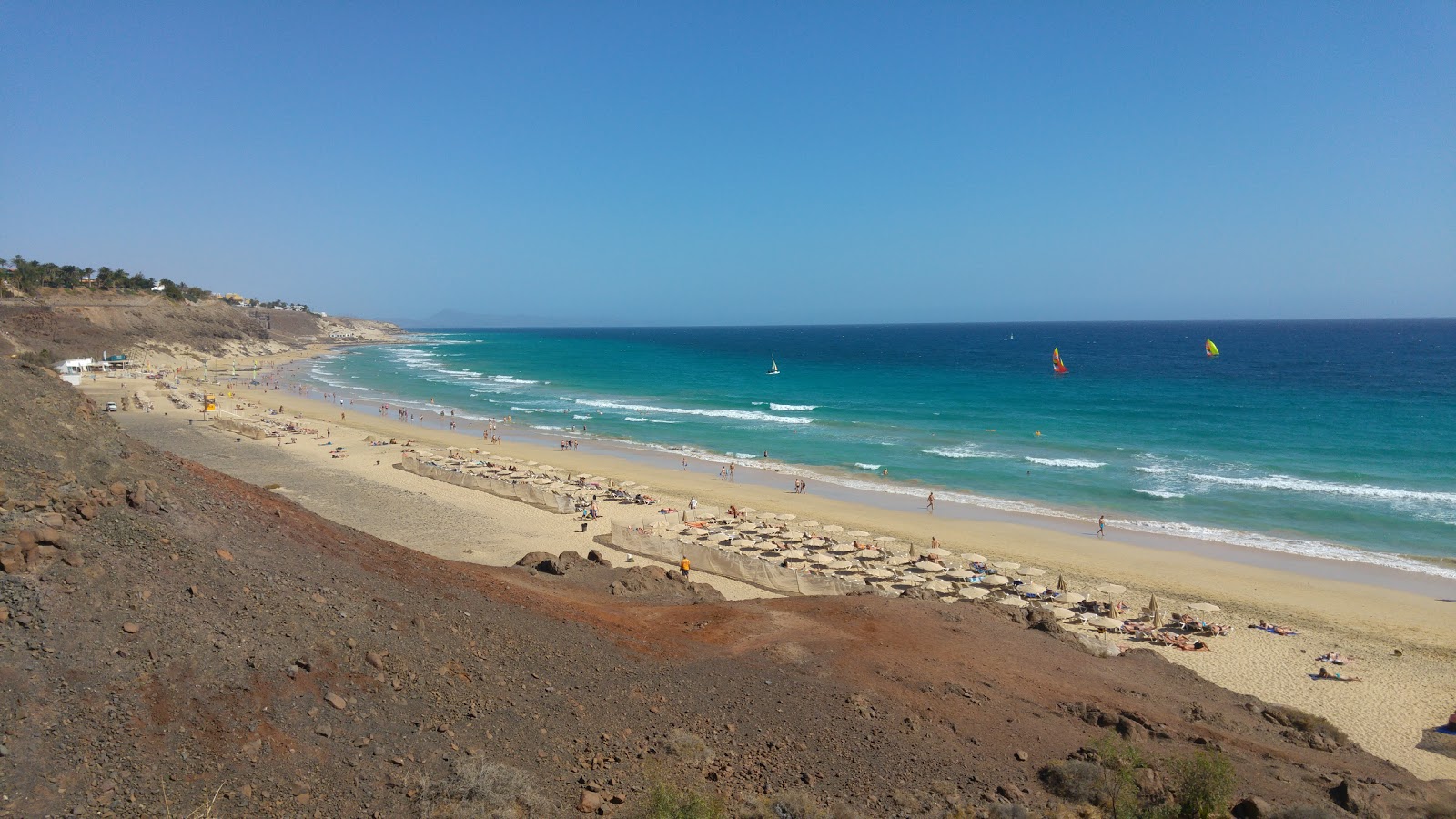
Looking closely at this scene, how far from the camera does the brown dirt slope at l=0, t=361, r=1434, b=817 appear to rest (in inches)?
336

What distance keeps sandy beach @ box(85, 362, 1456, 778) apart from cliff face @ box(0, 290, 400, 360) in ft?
97.4

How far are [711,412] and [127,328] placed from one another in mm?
73360

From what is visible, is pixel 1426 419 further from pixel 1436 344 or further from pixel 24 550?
pixel 1436 344

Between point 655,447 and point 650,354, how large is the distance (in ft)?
334

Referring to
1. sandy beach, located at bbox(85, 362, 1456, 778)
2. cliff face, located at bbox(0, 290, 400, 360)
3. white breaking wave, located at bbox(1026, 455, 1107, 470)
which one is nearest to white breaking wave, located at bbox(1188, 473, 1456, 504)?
white breaking wave, located at bbox(1026, 455, 1107, 470)

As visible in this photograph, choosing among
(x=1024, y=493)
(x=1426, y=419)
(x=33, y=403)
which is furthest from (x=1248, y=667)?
(x=1426, y=419)

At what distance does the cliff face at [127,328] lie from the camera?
71938 mm

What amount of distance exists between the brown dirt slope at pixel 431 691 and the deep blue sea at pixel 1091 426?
21.9m

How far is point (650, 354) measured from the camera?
150750mm

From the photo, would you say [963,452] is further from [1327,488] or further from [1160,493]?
[1327,488]

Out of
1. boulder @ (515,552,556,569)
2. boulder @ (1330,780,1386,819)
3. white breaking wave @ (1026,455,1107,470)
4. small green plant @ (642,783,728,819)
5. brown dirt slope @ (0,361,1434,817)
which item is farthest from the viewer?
white breaking wave @ (1026,455,1107,470)

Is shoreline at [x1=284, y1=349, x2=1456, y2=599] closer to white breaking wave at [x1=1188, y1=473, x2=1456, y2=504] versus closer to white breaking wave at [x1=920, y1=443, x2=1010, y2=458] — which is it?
white breaking wave at [x1=920, y1=443, x2=1010, y2=458]

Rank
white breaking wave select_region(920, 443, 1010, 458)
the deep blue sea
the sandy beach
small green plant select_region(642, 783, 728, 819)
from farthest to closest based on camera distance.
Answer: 1. white breaking wave select_region(920, 443, 1010, 458)
2. the deep blue sea
3. the sandy beach
4. small green plant select_region(642, 783, 728, 819)

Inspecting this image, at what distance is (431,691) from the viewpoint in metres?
10.9
